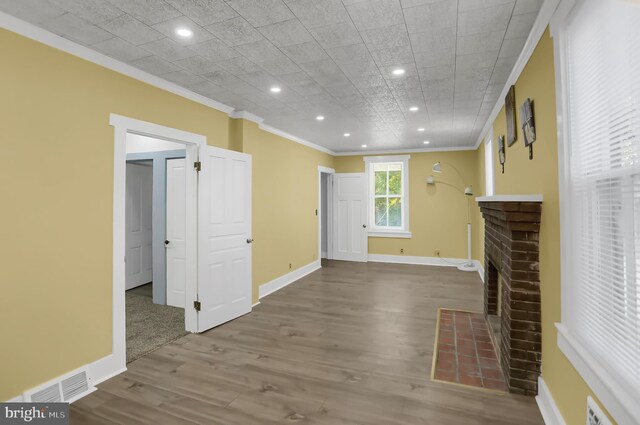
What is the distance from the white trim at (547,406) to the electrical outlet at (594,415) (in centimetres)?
47

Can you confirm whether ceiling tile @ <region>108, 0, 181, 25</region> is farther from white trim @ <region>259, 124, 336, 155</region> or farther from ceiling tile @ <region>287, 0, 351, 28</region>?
white trim @ <region>259, 124, 336, 155</region>

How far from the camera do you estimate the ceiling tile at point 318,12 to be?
196cm

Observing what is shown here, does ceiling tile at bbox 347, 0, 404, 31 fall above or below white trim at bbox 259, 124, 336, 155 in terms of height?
below

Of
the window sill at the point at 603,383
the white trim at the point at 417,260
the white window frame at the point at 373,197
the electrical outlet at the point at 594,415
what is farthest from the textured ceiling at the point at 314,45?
the white trim at the point at 417,260

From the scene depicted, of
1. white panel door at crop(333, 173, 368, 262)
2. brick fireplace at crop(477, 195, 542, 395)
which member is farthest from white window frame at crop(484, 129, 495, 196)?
brick fireplace at crop(477, 195, 542, 395)

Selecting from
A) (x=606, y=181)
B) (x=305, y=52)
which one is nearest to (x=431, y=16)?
(x=305, y=52)

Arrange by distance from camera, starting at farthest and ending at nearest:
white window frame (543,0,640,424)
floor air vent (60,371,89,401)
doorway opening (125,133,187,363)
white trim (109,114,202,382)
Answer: doorway opening (125,133,187,363) < white trim (109,114,202,382) < floor air vent (60,371,89,401) < white window frame (543,0,640,424)

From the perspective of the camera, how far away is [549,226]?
2.07 m

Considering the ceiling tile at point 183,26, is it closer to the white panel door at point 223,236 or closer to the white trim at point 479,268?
the white panel door at point 223,236

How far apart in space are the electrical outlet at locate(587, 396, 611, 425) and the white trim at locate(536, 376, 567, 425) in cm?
47

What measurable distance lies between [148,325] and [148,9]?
127 inches

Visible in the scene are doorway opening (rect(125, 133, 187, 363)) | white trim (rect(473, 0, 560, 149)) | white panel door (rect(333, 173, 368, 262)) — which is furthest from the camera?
white panel door (rect(333, 173, 368, 262))

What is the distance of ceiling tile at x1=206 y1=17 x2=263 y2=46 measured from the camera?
2.19m

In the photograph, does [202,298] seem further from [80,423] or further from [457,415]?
[457,415]
